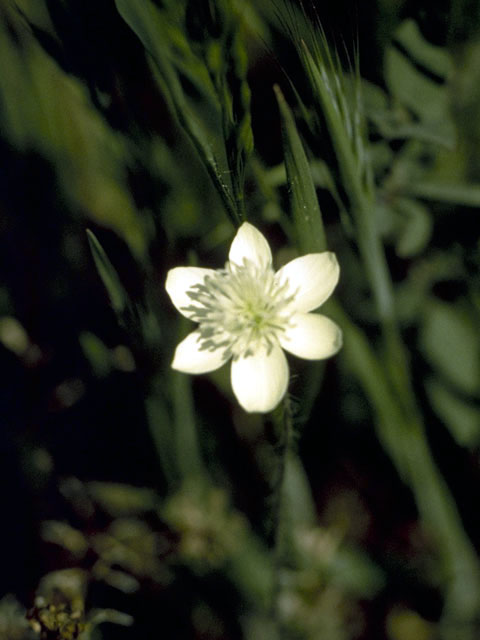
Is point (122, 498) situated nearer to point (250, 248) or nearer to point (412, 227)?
point (250, 248)

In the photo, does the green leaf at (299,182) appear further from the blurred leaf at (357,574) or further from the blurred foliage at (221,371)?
the blurred leaf at (357,574)

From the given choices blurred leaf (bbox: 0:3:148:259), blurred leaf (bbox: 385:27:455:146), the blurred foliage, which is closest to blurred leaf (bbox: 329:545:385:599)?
the blurred foliage

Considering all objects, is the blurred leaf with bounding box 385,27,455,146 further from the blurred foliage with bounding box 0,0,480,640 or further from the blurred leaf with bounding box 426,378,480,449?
the blurred leaf with bounding box 426,378,480,449

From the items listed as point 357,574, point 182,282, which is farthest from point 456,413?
point 182,282

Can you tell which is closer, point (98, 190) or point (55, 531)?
point (55, 531)

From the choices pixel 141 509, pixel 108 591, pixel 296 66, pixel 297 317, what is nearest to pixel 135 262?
pixel 297 317

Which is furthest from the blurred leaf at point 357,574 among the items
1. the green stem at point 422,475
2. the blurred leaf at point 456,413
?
the blurred leaf at point 456,413

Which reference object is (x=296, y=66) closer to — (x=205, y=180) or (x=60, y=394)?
(x=205, y=180)
